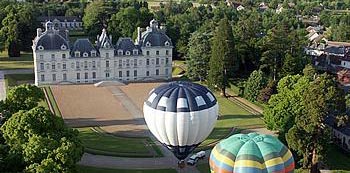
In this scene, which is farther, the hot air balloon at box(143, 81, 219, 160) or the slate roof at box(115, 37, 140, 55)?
the slate roof at box(115, 37, 140, 55)

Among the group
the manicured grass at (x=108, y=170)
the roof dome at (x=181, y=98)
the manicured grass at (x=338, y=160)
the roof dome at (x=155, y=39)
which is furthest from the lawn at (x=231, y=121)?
the roof dome at (x=155, y=39)

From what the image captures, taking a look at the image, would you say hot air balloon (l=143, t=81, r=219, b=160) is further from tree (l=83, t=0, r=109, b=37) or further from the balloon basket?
tree (l=83, t=0, r=109, b=37)

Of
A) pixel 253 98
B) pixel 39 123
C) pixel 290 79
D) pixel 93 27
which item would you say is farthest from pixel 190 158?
pixel 93 27

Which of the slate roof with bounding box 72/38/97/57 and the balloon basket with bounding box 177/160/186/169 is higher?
the slate roof with bounding box 72/38/97/57

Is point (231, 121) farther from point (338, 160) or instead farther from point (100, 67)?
point (100, 67)

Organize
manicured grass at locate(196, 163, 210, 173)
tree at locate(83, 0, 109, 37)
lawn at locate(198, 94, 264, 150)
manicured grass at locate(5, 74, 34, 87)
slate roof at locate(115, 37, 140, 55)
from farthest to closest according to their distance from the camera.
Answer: tree at locate(83, 0, 109, 37) < slate roof at locate(115, 37, 140, 55) < manicured grass at locate(5, 74, 34, 87) < lawn at locate(198, 94, 264, 150) < manicured grass at locate(196, 163, 210, 173)

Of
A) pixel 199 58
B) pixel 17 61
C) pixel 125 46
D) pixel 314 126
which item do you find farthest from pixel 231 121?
pixel 17 61

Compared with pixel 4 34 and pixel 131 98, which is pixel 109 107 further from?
pixel 4 34

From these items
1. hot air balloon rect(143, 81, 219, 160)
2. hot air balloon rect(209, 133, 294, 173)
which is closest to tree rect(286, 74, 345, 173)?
hot air balloon rect(143, 81, 219, 160)
